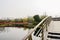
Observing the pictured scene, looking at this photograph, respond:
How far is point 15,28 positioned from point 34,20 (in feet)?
15.5

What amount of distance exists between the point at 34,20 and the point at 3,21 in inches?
128

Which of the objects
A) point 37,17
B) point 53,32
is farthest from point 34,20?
point 53,32

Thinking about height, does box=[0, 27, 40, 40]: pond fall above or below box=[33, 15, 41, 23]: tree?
below

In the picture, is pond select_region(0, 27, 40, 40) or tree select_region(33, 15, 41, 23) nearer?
tree select_region(33, 15, 41, 23)

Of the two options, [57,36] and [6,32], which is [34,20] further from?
[57,36]

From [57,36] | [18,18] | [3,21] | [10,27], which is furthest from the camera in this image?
[10,27]

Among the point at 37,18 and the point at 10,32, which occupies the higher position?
the point at 37,18

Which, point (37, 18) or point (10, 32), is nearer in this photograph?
point (37, 18)

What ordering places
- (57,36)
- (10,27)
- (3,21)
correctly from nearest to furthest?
(57,36), (3,21), (10,27)

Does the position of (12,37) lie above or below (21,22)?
below

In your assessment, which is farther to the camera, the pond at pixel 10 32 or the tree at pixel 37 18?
the pond at pixel 10 32

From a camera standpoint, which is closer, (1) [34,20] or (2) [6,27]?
(1) [34,20]

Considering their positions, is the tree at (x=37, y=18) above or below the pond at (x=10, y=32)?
above

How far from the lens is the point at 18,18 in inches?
643
